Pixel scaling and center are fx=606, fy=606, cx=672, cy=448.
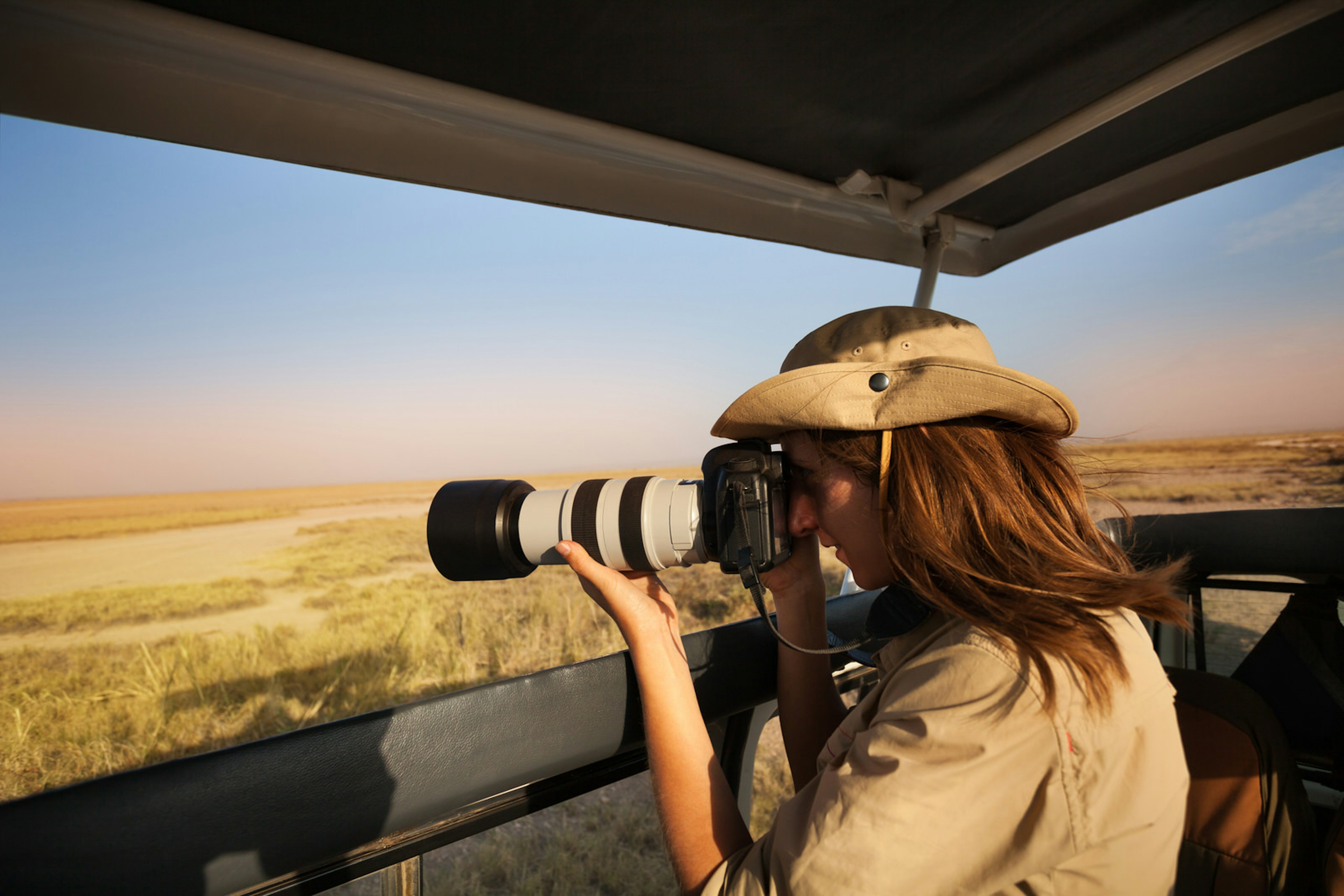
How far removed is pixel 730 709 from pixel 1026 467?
636mm

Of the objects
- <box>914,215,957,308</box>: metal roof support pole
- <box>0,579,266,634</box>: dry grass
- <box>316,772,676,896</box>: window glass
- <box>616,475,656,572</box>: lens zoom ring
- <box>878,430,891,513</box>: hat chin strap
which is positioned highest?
<box>914,215,957,308</box>: metal roof support pole

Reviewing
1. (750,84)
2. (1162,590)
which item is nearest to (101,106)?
(750,84)

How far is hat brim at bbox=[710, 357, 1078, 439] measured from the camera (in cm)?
75

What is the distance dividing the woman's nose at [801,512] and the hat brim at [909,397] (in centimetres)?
15

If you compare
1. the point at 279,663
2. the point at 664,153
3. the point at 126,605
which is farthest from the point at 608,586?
the point at 126,605

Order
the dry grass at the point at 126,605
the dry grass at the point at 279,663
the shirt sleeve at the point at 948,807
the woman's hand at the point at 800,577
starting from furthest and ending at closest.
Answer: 1. the dry grass at the point at 126,605
2. the dry grass at the point at 279,663
3. the woman's hand at the point at 800,577
4. the shirt sleeve at the point at 948,807

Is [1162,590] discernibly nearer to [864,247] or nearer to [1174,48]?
[1174,48]

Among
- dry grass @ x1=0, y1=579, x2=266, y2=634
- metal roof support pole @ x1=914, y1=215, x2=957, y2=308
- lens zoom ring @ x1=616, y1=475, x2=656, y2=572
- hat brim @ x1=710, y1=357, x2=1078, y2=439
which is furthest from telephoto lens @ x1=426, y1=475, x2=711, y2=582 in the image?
dry grass @ x1=0, y1=579, x2=266, y2=634

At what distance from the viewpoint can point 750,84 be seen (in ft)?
3.50

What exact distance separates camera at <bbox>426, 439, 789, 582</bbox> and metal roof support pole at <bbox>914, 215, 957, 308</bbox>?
103cm

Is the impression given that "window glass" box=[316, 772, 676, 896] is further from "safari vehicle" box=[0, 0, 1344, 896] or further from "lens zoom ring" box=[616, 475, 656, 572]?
"lens zoom ring" box=[616, 475, 656, 572]

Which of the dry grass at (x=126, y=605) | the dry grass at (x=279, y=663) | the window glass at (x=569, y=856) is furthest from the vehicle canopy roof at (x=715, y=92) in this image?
the dry grass at (x=126, y=605)

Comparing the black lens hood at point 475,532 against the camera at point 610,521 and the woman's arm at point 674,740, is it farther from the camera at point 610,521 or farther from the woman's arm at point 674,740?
the woman's arm at point 674,740

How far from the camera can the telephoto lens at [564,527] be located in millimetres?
996
